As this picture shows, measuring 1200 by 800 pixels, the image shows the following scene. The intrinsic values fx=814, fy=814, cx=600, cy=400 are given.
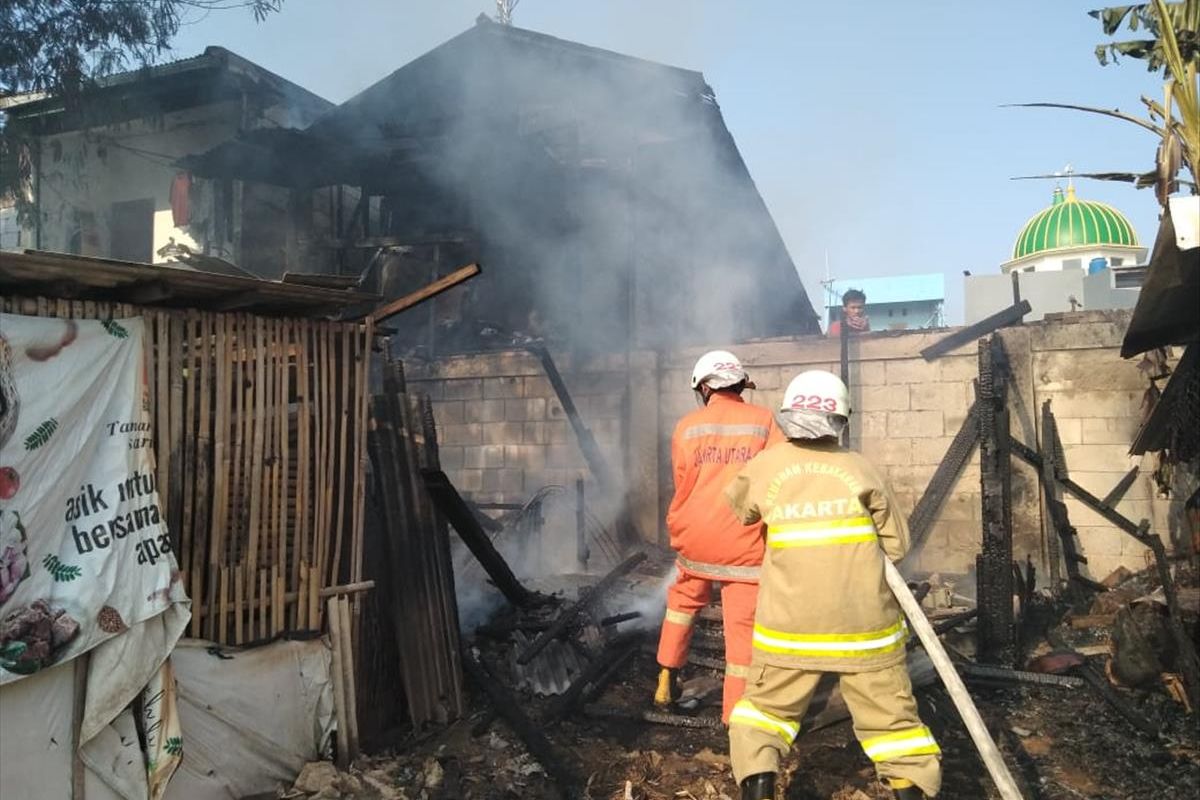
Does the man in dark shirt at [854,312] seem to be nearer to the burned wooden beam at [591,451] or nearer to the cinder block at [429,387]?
the burned wooden beam at [591,451]

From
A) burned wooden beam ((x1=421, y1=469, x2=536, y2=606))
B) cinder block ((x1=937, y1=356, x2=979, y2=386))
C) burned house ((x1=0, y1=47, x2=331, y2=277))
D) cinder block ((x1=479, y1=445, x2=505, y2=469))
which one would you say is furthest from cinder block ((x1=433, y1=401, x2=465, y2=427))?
cinder block ((x1=937, y1=356, x2=979, y2=386))

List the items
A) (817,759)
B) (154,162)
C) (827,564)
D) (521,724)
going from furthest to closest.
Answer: (154,162), (521,724), (817,759), (827,564)

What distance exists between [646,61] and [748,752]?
9903mm

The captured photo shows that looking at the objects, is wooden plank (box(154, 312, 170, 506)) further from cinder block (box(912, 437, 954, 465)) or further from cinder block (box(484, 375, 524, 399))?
cinder block (box(912, 437, 954, 465))

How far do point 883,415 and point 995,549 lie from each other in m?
2.50

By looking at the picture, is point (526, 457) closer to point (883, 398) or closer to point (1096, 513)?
point (883, 398)

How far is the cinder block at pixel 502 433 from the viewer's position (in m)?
9.92

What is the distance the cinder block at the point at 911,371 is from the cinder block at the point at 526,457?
403 cm

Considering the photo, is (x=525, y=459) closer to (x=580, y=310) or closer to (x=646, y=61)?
(x=580, y=310)

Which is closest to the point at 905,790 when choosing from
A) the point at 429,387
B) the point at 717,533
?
the point at 717,533

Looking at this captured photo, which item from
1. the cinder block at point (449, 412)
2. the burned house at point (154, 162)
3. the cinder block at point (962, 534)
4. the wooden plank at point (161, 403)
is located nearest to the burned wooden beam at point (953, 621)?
the cinder block at point (962, 534)

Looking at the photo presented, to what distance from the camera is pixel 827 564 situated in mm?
3270

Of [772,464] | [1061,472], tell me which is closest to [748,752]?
[772,464]

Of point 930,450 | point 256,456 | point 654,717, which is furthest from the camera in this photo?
point 930,450
